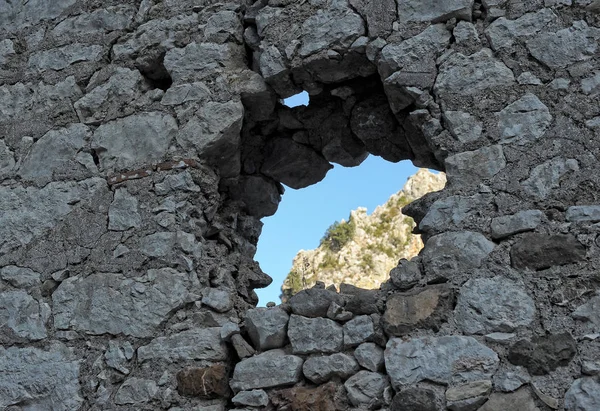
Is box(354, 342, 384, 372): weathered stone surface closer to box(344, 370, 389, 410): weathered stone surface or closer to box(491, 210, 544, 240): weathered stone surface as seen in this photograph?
box(344, 370, 389, 410): weathered stone surface

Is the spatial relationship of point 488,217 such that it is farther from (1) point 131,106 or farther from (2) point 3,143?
(2) point 3,143

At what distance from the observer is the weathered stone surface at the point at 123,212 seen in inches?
125

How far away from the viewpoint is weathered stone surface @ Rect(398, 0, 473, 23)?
300 centimetres

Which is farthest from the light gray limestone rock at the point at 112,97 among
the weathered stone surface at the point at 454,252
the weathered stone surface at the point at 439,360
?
the weathered stone surface at the point at 439,360

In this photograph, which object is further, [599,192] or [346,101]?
[346,101]

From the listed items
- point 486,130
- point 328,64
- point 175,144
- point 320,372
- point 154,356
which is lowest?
point 320,372

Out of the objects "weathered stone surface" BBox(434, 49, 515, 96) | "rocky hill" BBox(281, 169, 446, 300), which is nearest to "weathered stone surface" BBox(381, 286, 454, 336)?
"weathered stone surface" BBox(434, 49, 515, 96)

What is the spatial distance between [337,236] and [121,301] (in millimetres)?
19862

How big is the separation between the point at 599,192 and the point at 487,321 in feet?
2.16

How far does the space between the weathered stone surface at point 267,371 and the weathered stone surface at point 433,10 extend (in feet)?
5.24

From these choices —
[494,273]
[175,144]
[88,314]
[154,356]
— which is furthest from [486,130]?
[88,314]

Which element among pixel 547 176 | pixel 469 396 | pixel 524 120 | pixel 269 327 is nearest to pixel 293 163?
pixel 269 327

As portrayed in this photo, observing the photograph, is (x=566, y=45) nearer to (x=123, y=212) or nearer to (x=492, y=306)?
(x=492, y=306)

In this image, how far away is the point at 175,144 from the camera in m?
3.27
